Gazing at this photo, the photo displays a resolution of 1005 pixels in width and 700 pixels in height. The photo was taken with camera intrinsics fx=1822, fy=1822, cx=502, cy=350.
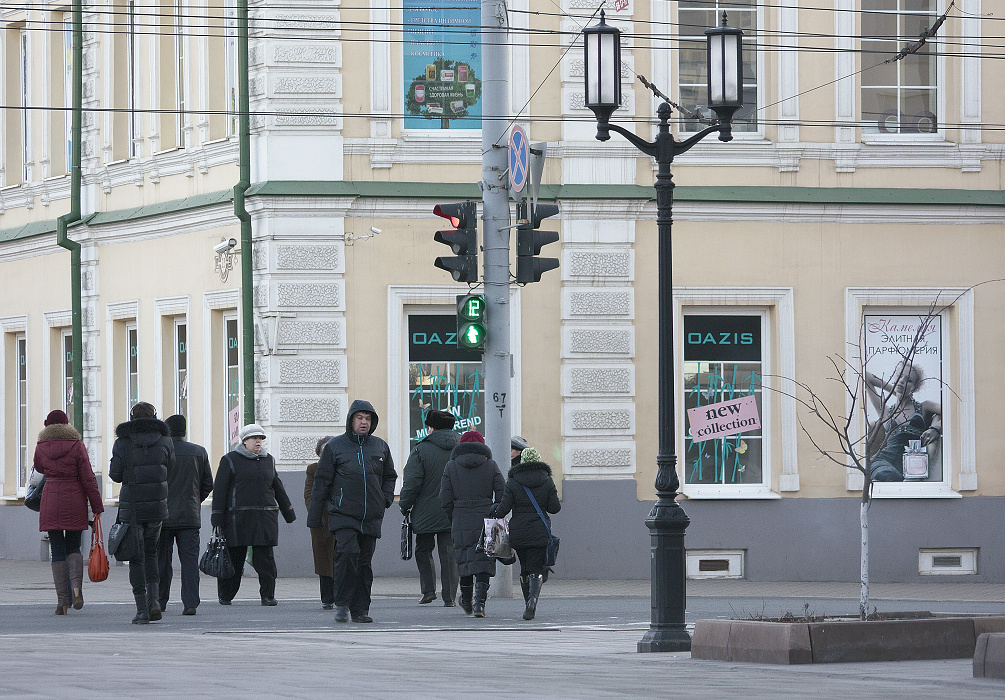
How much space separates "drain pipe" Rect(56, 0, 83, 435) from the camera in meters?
24.3

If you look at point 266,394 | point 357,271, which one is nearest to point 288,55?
point 357,271

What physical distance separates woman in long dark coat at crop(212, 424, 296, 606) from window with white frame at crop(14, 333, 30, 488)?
33.0ft

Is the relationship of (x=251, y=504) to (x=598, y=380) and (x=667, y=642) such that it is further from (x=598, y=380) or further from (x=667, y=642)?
(x=667, y=642)

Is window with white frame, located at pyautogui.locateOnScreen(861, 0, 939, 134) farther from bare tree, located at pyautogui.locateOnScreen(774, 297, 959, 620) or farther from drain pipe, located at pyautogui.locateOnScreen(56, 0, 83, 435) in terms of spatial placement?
drain pipe, located at pyautogui.locateOnScreen(56, 0, 83, 435)

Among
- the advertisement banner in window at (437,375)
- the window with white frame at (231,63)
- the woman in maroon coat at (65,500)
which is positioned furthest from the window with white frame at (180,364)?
the woman in maroon coat at (65,500)

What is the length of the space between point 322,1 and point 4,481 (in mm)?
10028

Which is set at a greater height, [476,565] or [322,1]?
[322,1]

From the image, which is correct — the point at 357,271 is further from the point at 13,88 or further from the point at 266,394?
the point at 13,88

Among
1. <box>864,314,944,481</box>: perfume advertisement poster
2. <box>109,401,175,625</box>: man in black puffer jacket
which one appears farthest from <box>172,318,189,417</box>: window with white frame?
<box>864,314,944,481</box>: perfume advertisement poster

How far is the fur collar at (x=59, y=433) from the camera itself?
54.6 feet

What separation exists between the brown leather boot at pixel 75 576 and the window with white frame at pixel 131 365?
7.21m

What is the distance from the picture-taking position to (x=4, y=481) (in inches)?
1053

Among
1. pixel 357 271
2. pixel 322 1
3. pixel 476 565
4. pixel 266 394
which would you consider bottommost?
pixel 476 565

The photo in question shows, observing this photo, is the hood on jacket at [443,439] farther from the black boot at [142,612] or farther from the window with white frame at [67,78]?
the window with white frame at [67,78]
